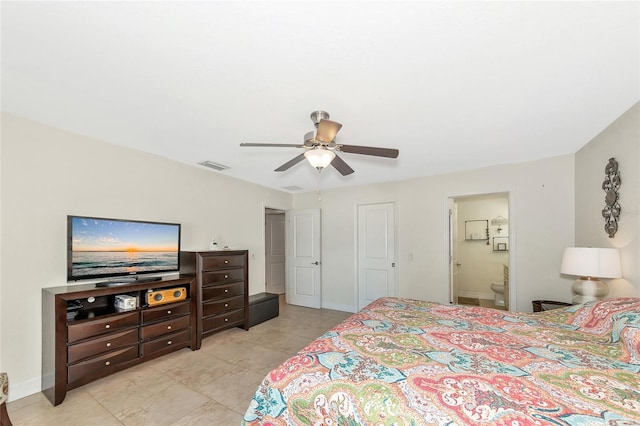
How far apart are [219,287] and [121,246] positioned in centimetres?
129

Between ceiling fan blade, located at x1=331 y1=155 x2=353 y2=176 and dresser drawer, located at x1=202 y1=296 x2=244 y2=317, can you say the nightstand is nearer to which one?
ceiling fan blade, located at x1=331 y1=155 x2=353 y2=176

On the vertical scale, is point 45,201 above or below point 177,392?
above

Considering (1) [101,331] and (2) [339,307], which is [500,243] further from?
(1) [101,331]

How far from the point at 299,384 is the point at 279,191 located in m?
4.36

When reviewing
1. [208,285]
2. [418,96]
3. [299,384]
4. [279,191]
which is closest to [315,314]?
[208,285]

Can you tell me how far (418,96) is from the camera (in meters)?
1.95

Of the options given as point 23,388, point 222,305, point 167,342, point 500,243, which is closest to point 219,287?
point 222,305

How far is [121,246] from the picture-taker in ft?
9.46

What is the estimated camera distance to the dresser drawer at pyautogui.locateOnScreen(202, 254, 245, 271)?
3488 millimetres

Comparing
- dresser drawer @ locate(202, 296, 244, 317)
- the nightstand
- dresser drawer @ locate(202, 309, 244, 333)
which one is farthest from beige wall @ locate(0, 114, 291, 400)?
the nightstand

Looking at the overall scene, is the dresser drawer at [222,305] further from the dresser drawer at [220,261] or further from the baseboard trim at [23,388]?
A: the baseboard trim at [23,388]

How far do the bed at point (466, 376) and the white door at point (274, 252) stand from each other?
4.75m

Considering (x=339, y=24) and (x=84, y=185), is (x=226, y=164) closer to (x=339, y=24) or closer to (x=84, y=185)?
(x=84, y=185)

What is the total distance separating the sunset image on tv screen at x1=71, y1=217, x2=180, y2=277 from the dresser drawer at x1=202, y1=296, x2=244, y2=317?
67 cm
